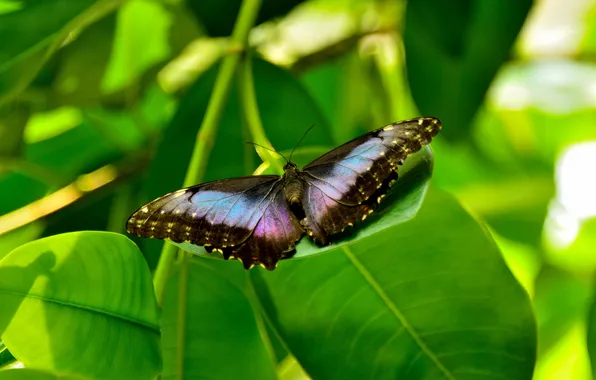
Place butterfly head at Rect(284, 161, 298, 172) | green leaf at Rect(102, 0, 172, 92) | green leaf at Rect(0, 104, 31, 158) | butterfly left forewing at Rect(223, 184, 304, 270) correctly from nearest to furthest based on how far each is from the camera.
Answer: butterfly left forewing at Rect(223, 184, 304, 270) → butterfly head at Rect(284, 161, 298, 172) → green leaf at Rect(0, 104, 31, 158) → green leaf at Rect(102, 0, 172, 92)

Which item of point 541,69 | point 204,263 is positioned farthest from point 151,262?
point 541,69

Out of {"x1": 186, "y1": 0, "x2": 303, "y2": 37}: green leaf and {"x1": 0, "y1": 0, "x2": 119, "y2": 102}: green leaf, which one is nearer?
{"x1": 0, "y1": 0, "x2": 119, "y2": 102}: green leaf

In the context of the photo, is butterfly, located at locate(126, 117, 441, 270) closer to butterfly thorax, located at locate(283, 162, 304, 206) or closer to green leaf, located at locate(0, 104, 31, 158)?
butterfly thorax, located at locate(283, 162, 304, 206)

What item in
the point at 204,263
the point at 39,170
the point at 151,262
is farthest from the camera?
the point at 39,170

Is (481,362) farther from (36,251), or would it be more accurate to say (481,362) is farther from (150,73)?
(150,73)

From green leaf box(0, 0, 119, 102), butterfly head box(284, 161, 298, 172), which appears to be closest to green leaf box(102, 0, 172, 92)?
green leaf box(0, 0, 119, 102)

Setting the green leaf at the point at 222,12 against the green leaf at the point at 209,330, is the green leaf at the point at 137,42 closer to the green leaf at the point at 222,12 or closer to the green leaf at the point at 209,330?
the green leaf at the point at 222,12

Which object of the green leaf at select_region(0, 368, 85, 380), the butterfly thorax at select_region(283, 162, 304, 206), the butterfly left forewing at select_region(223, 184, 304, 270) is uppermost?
the green leaf at select_region(0, 368, 85, 380)
